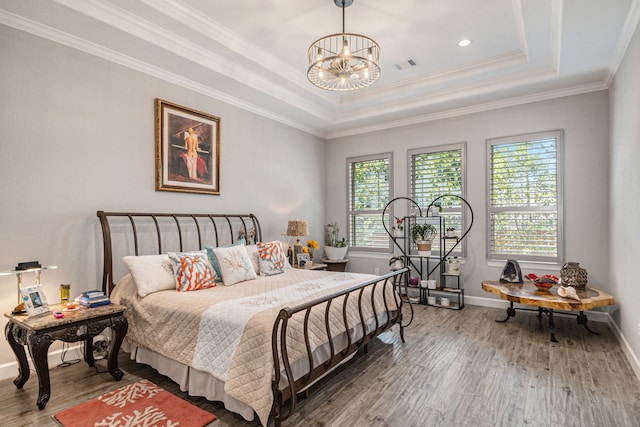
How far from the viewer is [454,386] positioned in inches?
102

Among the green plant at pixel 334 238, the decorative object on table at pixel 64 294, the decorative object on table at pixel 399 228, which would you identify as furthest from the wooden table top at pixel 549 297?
the decorative object on table at pixel 64 294

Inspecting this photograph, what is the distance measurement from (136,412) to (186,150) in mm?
2727

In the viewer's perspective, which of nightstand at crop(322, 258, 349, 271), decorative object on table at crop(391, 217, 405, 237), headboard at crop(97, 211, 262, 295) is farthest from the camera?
nightstand at crop(322, 258, 349, 271)

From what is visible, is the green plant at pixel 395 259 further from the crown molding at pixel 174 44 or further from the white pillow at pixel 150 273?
the white pillow at pixel 150 273

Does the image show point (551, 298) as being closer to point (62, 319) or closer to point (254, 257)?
point (254, 257)

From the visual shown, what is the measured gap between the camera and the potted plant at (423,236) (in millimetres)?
5043

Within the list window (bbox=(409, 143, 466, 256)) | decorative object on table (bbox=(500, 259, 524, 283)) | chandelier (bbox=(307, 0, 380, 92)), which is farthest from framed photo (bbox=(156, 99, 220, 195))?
decorative object on table (bbox=(500, 259, 524, 283))

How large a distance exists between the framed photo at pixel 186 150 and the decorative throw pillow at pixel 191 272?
1.02 meters

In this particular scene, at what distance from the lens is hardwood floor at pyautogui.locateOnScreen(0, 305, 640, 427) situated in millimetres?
2186

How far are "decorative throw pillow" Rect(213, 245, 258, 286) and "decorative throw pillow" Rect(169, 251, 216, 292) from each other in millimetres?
143

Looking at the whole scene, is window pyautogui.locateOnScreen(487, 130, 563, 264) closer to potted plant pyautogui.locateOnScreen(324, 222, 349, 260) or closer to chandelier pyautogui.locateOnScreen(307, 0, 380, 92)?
potted plant pyautogui.locateOnScreen(324, 222, 349, 260)

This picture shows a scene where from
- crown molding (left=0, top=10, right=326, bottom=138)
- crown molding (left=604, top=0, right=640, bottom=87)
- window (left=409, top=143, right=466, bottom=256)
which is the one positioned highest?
crown molding (left=604, top=0, right=640, bottom=87)

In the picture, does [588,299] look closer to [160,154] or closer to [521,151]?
[521,151]

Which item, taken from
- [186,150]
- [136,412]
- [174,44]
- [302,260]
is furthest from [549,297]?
[174,44]
